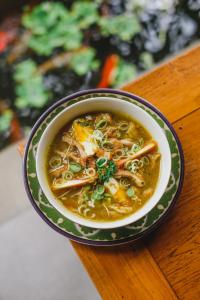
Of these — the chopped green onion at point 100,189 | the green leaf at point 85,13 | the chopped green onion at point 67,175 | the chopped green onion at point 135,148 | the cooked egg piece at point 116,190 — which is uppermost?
the green leaf at point 85,13

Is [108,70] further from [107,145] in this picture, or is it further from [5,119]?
[107,145]

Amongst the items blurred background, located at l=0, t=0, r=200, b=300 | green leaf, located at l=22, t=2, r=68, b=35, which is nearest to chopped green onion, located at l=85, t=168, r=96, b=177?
blurred background, located at l=0, t=0, r=200, b=300

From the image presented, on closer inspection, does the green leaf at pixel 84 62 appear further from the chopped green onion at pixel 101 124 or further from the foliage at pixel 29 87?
the chopped green onion at pixel 101 124

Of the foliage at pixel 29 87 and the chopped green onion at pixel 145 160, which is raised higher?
the foliage at pixel 29 87

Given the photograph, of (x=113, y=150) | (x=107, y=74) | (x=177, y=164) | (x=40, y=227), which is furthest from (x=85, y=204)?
(x=107, y=74)

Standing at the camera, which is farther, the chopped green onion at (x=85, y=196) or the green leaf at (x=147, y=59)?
the green leaf at (x=147, y=59)

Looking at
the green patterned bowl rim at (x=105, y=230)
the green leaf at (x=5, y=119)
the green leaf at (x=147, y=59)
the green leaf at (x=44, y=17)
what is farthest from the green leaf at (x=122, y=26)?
the green patterned bowl rim at (x=105, y=230)

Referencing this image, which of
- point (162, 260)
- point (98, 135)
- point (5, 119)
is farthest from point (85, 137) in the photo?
point (5, 119)
